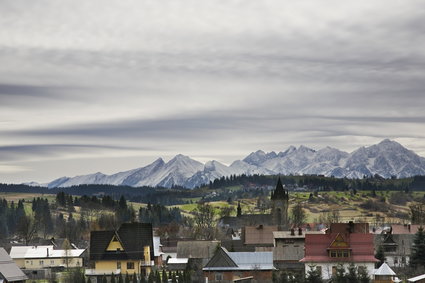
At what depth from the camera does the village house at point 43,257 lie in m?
A: 133

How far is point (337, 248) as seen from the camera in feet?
323

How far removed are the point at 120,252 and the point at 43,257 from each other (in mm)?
37582

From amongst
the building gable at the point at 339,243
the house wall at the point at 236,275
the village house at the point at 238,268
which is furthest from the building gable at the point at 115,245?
the building gable at the point at 339,243

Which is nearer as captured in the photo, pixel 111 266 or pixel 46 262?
pixel 111 266

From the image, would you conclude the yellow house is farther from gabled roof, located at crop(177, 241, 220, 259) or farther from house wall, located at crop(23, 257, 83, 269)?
house wall, located at crop(23, 257, 83, 269)

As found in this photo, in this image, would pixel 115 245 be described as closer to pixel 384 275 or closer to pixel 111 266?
pixel 111 266

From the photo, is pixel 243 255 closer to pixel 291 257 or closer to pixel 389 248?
pixel 291 257

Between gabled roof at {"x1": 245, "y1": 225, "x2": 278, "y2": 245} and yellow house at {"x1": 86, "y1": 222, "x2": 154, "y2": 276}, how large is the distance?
107 feet

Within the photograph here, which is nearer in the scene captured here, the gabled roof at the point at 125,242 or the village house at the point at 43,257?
the gabled roof at the point at 125,242

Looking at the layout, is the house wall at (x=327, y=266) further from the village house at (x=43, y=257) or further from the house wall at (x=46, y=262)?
the house wall at (x=46, y=262)

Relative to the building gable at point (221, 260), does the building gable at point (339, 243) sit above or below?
above

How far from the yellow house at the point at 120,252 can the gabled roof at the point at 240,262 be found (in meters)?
9.99

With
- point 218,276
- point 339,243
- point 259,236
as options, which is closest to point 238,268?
point 218,276

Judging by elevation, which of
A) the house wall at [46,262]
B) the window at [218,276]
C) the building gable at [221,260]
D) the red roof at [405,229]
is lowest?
the window at [218,276]
